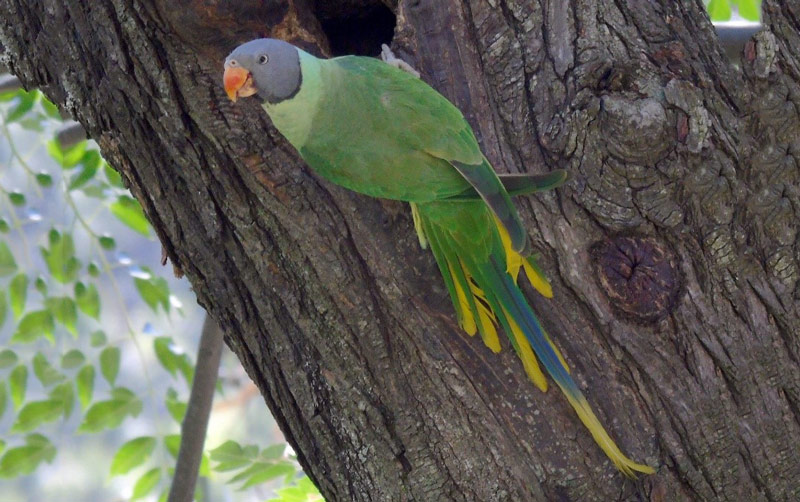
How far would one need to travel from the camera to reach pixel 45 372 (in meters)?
2.51

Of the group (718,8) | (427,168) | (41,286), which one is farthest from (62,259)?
(718,8)

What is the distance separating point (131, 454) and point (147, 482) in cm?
15

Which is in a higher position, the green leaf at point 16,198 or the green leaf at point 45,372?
the green leaf at point 16,198

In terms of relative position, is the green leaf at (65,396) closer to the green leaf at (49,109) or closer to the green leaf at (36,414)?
the green leaf at (36,414)

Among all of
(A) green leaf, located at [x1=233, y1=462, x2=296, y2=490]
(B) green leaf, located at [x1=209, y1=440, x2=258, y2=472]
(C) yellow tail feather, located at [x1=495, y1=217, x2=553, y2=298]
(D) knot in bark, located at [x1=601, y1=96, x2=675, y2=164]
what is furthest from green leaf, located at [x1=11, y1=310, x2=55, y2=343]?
(D) knot in bark, located at [x1=601, y1=96, x2=675, y2=164]

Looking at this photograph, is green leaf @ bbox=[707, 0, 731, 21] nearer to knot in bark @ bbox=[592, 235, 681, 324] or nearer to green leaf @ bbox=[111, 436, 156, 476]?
knot in bark @ bbox=[592, 235, 681, 324]

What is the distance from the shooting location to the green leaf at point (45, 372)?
2.51 metres

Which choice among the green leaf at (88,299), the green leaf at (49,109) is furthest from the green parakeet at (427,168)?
the green leaf at (49,109)

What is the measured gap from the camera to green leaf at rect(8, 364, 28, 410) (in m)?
2.52

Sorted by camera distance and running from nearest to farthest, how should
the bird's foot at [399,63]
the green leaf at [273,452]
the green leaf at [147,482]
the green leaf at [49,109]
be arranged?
1. the bird's foot at [399,63]
2. the green leaf at [273,452]
3. the green leaf at [147,482]
4. the green leaf at [49,109]

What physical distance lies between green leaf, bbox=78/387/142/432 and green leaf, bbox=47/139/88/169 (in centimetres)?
88

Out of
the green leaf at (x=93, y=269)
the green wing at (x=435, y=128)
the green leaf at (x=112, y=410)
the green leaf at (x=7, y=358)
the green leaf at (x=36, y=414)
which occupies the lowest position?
the green wing at (x=435, y=128)

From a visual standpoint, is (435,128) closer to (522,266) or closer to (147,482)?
(522,266)

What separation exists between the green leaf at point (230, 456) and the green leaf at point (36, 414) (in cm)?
53
